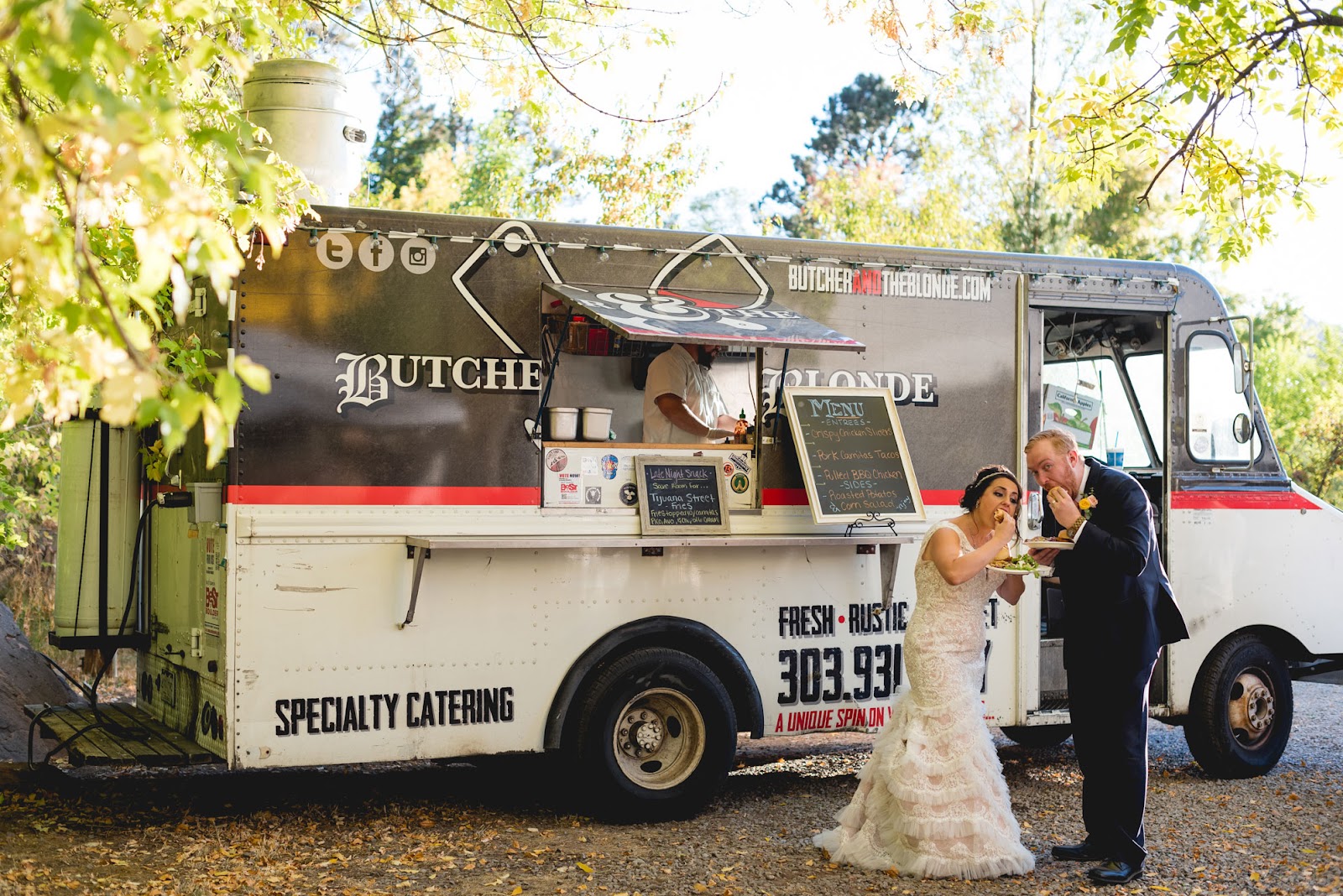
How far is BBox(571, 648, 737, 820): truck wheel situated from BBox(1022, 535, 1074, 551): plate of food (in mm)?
1585

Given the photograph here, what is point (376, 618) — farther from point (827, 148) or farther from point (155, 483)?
point (827, 148)

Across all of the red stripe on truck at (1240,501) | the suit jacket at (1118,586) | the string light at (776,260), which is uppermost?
the string light at (776,260)

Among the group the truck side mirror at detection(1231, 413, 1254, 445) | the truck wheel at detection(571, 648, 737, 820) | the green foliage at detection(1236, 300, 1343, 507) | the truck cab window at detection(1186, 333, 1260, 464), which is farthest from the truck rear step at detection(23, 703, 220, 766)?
the green foliage at detection(1236, 300, 1343, 507)

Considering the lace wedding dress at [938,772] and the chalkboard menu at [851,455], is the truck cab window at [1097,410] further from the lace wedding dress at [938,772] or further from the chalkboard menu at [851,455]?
the lace wedding dress at [938,772]

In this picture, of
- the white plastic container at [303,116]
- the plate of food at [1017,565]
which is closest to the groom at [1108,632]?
the plate of food at [1017,565]

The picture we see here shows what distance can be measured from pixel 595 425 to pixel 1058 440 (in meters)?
2.02

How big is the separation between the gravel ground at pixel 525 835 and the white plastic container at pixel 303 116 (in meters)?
2.91

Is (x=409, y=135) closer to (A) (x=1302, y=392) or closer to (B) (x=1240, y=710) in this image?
(A) (x=1302, y=392)

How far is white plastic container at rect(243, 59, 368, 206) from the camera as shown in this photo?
6148 millimetres

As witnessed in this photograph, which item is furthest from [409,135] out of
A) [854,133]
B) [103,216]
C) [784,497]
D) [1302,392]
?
[103,216]

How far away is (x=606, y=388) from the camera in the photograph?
263 inches

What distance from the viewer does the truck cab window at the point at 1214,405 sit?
290 inches

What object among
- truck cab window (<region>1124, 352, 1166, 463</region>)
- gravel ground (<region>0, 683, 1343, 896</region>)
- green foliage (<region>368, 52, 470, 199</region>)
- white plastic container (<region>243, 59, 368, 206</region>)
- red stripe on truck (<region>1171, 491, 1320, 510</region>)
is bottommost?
gravel ground (<region>0, 683, 1343, 896</region>)

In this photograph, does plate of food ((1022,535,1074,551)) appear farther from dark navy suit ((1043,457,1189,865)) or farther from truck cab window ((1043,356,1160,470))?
truck cab window ((1043,356,1160,470))
